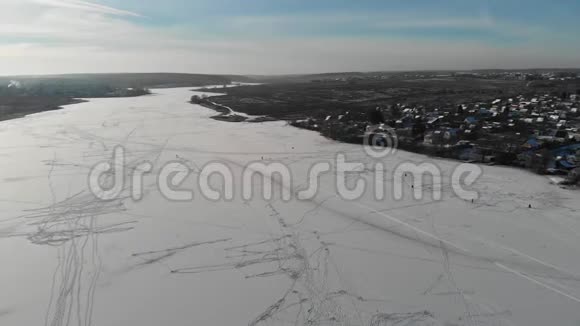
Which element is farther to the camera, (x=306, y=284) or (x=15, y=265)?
(x=15, y=265)

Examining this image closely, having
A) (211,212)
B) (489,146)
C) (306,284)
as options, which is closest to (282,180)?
(211,212)

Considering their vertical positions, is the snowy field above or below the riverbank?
below

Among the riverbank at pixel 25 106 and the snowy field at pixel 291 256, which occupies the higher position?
the riverbank at pixel 25 106

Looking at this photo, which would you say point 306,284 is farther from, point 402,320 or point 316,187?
point 316,187

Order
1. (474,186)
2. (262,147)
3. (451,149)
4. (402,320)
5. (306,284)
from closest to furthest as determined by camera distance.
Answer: (402,320), (306,284), (474,186), (451,149), (262,147)

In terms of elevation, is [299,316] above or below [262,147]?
below

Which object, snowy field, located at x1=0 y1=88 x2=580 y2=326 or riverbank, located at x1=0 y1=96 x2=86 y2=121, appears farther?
riverbank, located at x1=0 y1=96 x2=86 y2=121

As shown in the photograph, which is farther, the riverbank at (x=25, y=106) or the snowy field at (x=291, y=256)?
the riverbank at (x=25, y=106)

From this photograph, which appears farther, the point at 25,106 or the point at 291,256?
the point at 25,106
